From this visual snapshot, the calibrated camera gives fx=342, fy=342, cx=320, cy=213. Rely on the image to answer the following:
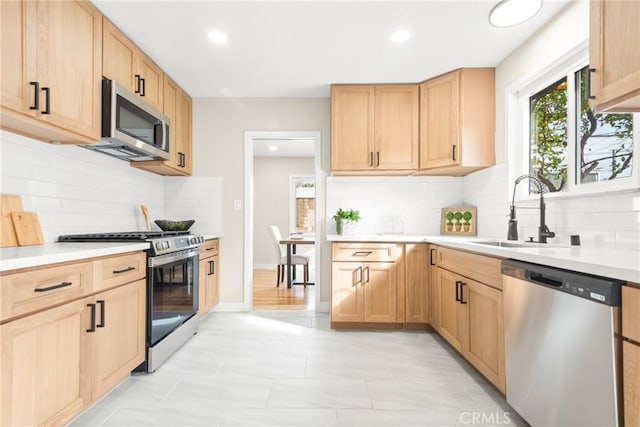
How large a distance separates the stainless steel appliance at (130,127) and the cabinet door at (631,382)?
2798 millimetres

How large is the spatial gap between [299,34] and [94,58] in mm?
1381

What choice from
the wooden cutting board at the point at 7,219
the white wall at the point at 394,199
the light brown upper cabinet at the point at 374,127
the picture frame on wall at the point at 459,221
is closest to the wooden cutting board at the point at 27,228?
the wooden cutting board at the point at 7,219

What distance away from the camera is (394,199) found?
150 inches

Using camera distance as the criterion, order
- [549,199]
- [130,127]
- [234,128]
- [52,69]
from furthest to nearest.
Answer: [234,128], [130,127], [549,199], [52,69]

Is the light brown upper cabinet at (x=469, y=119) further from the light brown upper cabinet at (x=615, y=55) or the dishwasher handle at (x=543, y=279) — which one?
the dishwasher handle at (x=543, y=279)

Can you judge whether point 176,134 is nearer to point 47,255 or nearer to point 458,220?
point 47,255

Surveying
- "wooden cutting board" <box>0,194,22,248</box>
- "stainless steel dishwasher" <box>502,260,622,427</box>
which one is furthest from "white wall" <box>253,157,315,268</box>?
"stainless steel dishwasher" <box>502,260,622,427</box>

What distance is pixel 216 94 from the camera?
382 cm

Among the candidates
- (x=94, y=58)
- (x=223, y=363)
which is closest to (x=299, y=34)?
(x=94, y=58)

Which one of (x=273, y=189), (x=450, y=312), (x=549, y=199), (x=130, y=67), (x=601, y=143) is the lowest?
(x=450, y=312)

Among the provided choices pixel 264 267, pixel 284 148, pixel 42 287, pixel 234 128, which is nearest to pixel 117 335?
pixel 42 287

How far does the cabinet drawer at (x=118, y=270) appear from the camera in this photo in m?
1.77

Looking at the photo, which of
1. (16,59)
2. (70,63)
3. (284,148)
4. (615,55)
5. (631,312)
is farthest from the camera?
(284,148)

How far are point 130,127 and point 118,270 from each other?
116 cm
